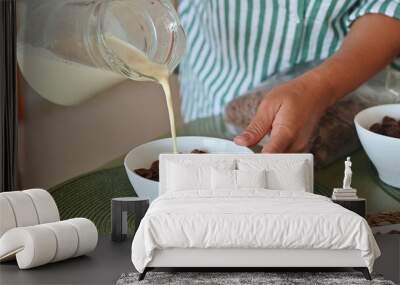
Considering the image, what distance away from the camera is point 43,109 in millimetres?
6066

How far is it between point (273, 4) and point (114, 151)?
63.1 inches

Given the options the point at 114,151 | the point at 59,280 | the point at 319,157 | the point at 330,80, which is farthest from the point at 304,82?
the point at 59,280

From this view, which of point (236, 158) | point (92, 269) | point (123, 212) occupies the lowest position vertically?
point (92, 269)

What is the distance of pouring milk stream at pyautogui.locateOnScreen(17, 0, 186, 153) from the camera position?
5.38 m

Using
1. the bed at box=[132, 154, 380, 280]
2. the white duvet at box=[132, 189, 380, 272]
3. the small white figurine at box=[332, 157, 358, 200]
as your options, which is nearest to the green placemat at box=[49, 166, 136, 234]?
the small white figurine at box=[332, 157, 358, 200]

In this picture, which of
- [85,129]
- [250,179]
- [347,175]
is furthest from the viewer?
[85,129]

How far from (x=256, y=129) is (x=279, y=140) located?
0.20m

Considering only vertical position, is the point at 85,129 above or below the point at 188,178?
above

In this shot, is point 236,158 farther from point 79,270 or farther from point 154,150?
point 79,270

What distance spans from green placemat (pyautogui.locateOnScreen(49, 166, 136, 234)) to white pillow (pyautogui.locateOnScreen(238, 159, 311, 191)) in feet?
3.38

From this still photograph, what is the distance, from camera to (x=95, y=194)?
602cm

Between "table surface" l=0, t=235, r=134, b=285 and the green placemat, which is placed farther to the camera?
the green placemat

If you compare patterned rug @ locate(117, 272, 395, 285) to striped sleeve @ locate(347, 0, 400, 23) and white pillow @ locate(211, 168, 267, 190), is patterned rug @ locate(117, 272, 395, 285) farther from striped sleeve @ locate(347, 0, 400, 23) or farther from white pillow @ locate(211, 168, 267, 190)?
striped sleeve @ locate(347, 0, 400, 23)

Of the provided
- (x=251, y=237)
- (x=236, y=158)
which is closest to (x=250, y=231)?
(x=251, y=237)
